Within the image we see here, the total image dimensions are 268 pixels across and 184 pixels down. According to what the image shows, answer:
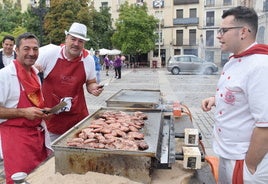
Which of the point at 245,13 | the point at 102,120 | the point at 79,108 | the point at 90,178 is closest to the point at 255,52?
the point at 245,13

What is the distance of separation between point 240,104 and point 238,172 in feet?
1.69

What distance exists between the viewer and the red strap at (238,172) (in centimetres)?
214

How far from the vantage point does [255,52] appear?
2.05 meters

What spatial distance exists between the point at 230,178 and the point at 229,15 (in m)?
1.26

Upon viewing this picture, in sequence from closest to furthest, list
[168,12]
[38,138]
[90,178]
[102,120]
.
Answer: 1. [90,178]
2. [38,138]
3. [102,120]
4. [168,12]

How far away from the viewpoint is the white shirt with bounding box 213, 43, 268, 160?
1.90 m

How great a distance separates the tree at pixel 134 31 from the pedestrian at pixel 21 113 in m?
34.1

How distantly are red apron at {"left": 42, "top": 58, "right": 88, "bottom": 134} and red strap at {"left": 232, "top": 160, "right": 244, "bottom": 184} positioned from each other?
212 centimetres

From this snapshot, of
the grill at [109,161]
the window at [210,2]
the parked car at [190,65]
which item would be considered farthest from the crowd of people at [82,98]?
the window at [210,2]

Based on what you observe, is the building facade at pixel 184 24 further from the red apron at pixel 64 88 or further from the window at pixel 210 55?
the red apron at pixel 64 88

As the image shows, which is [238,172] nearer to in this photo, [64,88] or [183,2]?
[64,88]

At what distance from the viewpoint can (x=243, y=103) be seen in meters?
2.07

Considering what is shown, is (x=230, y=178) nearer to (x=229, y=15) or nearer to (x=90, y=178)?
(x=90, y=178)

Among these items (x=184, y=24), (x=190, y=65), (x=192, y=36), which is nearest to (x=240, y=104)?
(x=190, y=65)
